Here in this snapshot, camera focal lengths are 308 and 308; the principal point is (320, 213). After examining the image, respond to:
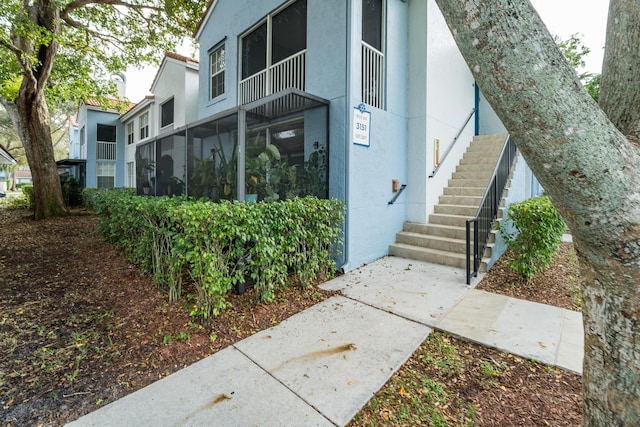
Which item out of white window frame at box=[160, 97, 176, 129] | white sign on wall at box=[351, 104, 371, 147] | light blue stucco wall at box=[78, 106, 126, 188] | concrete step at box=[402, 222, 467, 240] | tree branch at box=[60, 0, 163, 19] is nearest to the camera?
white sign on wall at box=[351, 104, 371, 147]

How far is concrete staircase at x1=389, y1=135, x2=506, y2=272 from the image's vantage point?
5457 millimetres

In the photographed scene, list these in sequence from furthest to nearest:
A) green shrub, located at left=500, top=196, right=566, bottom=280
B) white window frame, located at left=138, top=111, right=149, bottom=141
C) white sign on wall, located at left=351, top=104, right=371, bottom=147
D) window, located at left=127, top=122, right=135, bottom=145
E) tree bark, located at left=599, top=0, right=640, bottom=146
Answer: window, located at left=127, top=122, right=135, bottom=145, white window frame, located at left=138, top=111, right=149, bottom=141, white sign on wall, located at left=351, top=104, right=371, bottom=147, green shrub, located at left=500, top=196, right=566, bottom=280, tree bark, located at left=599, top=0, right=640, bottom=146

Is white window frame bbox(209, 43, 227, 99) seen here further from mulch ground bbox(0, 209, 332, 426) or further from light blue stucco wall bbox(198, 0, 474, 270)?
mulch ground bbox(0, 209, 332, 426)

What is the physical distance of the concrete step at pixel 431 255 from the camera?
5.17 m

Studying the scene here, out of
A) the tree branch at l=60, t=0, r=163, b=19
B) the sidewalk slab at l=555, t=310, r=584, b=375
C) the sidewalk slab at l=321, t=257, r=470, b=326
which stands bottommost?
the sidewalk slab at l=555, t=310, r=584, b=375

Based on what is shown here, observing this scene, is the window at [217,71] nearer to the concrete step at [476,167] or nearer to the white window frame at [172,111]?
the white window frame at [172,111]

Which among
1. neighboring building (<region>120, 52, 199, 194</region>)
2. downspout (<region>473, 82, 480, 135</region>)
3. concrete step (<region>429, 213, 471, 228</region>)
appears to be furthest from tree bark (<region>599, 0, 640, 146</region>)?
downspout (<region>473, 82, 480, 135</region>)

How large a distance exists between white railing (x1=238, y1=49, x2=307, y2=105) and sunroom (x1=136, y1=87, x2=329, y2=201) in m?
1.17

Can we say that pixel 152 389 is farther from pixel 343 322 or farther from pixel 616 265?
pixel 616 265

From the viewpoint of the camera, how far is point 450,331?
3.13 m

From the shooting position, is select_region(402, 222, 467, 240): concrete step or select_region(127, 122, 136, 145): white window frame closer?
select_region(402, 222, 467, 240): concrete step

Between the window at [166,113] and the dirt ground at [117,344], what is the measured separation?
31.7 feet

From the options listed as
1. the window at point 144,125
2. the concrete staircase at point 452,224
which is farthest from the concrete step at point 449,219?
the window at point 144,125

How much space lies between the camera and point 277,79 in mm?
6766
